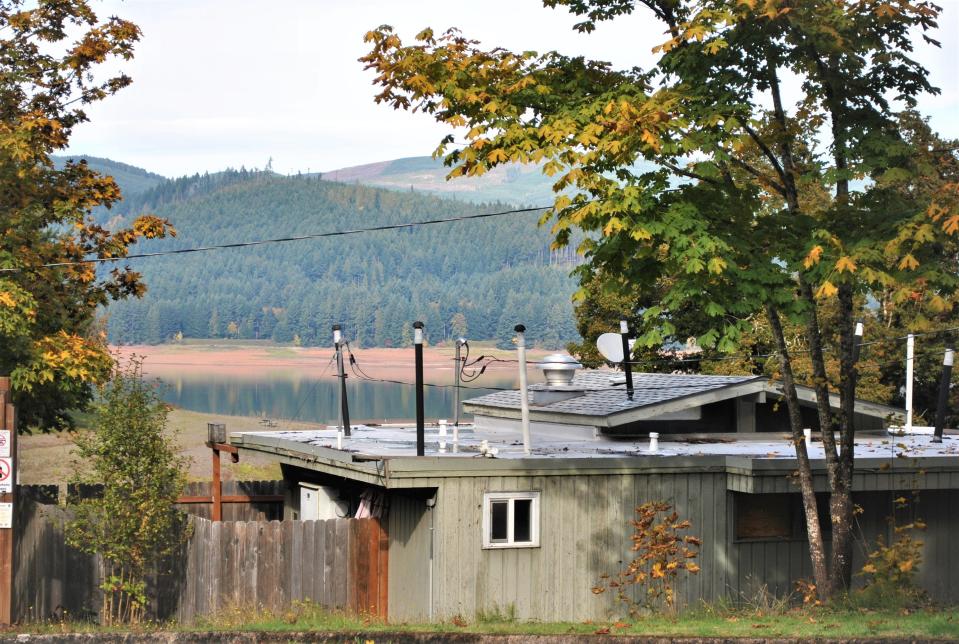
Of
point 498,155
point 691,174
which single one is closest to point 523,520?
point 498,155

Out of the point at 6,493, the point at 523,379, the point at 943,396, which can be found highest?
the point at 523,379

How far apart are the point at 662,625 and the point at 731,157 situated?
21.5ft

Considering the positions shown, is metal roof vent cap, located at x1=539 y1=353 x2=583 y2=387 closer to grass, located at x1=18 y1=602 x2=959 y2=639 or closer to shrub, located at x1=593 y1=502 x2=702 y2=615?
shrub, located at x1=593 y1=502 x2=702 y2=615

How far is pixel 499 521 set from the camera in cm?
1919

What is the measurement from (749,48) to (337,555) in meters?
9.96

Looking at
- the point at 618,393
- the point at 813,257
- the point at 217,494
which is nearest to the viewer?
the point at 813,257

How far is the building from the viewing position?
61.9 feet

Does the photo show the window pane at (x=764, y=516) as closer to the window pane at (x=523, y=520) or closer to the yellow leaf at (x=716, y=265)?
the window pane at (x=523, y=520)

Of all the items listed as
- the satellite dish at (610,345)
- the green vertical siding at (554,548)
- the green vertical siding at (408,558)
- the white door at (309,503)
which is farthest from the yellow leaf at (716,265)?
the satellite dish at (610,345)

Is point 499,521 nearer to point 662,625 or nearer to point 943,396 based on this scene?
point 662,625

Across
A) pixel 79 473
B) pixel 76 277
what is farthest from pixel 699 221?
pixel 76 277

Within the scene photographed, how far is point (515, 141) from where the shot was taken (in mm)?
17484

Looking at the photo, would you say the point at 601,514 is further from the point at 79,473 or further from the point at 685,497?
the point at 79,473

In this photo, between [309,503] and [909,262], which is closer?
[909,262]
